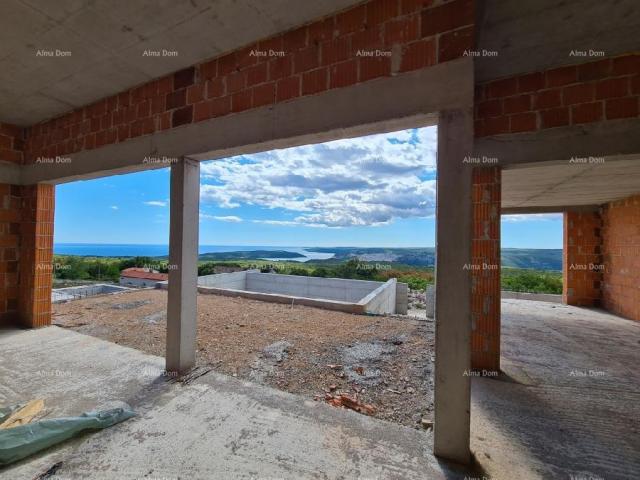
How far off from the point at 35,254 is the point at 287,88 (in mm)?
4482

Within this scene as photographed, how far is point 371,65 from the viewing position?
189 centimetres

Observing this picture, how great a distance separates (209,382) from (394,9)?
3.38m

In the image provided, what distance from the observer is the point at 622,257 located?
6281 mm

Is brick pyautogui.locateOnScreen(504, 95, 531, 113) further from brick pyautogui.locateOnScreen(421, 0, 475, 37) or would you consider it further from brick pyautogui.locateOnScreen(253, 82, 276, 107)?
brick pyautogui.locateOnScreen(253, 82, 276, 107)

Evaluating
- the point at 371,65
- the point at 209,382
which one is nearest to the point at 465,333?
the point at 371,65

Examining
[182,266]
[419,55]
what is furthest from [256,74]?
[182,266]

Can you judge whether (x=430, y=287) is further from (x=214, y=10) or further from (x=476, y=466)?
(x=214, y=10)

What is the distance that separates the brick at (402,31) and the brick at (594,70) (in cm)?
222

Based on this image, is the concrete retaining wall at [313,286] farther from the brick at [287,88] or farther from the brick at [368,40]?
the brick at [368,40]

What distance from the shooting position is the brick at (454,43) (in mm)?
1629

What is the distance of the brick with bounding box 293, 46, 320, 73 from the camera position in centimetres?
209

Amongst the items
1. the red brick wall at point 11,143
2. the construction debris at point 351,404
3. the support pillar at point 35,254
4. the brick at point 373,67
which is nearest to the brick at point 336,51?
the brick at point 373,67

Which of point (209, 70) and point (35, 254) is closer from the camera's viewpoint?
point (209, 70)

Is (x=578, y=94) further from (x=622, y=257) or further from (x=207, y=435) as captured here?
(x=622, y=257)
